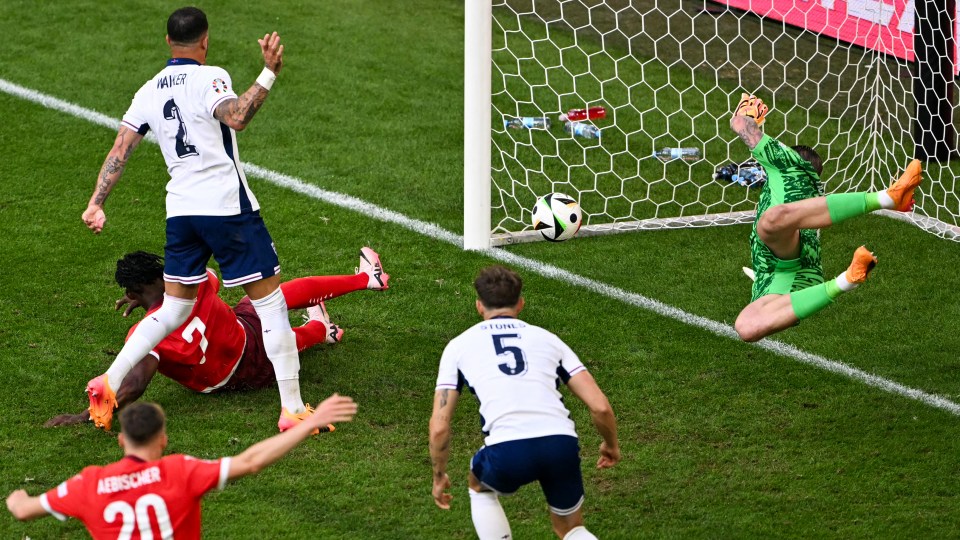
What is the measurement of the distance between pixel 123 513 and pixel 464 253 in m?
5.03

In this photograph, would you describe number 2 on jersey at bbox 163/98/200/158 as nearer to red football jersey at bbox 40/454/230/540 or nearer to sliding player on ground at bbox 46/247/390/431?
sliding player on ground at bbox 46/247/390/431

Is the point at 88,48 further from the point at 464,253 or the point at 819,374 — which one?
the point at 819,374

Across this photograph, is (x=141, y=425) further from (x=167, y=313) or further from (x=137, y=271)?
(x=137, y=271)

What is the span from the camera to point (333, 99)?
12.0 meters

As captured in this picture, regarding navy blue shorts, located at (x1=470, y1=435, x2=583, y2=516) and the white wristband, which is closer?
navy blue shorts, located at (x1=470, y1=435, x2=583, y2=516)

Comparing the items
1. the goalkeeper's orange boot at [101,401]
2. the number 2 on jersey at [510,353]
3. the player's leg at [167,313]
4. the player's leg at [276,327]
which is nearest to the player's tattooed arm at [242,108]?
the player's leg at [167,313]

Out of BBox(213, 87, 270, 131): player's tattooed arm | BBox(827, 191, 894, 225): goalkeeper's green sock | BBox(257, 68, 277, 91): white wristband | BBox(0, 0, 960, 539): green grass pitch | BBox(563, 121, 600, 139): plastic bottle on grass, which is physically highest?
BBox(257, 68, 277, 91): white wristband

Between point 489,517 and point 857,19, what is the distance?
690 cm

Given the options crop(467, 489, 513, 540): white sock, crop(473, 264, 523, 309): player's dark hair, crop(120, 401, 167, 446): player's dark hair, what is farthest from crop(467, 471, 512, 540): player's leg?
crop(120, 401, 167, 446): player's dark hair

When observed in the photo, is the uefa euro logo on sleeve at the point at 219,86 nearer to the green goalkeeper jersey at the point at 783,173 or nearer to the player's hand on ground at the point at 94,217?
the player's hand on ground at the point at 94,217

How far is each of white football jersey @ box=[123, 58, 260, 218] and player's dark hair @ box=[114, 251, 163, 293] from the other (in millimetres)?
444

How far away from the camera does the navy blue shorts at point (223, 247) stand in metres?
6.52

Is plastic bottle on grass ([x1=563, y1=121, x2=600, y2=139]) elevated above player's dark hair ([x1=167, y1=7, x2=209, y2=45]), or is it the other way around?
player's dark hair ([x1=167, y1=7, x2=209, y2=45])

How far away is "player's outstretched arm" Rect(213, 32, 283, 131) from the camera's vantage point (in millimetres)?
6117
